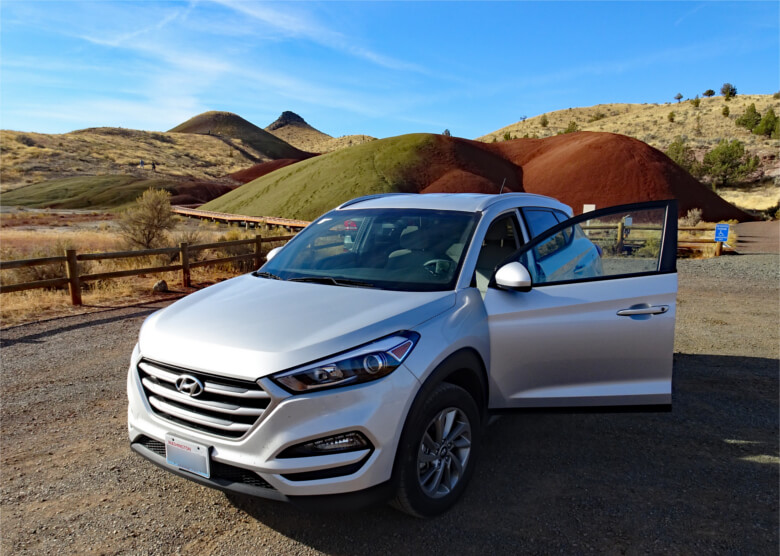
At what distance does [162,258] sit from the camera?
45.4ft

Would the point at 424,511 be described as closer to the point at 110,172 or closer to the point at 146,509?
the point at 146,509

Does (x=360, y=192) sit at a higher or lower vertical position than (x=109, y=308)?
higher

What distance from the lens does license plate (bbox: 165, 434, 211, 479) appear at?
2.51 m

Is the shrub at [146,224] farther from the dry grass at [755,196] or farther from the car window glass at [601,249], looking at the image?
the dry grass at [755,196]

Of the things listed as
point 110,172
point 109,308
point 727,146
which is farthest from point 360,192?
point 110,172

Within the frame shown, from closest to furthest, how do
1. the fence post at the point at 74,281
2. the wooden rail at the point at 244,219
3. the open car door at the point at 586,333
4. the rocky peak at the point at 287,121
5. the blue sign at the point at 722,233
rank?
1. the open car door at the point at 586,333
2. the fence post at the point at 74,281
3. the blue sign at the point at 722,233
4. the wooden rail at the point at 244,219
5. the rocky peak at the point at 287,121

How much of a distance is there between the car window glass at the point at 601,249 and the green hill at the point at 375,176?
35379mm

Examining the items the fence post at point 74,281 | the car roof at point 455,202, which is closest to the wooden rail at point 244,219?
the fence post at point 74,281

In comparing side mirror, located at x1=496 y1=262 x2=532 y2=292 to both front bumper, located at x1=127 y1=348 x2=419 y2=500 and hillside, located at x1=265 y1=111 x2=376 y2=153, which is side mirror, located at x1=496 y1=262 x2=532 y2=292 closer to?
front bumper, located at x1=127 y1=348 x2=419 y2=500

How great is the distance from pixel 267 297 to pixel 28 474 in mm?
2132

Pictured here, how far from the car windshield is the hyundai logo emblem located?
1118mm

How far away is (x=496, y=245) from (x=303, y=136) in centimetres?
17833

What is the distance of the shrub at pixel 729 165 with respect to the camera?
48.5 m

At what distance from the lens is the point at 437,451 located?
283cm
